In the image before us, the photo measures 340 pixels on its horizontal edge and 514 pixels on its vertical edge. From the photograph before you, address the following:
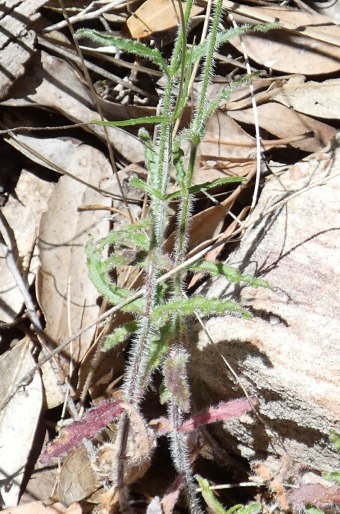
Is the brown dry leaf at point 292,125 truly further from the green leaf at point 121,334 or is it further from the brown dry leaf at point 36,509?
the brown dry leaf at point 36,509

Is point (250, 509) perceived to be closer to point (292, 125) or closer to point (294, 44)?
point (292, 125)

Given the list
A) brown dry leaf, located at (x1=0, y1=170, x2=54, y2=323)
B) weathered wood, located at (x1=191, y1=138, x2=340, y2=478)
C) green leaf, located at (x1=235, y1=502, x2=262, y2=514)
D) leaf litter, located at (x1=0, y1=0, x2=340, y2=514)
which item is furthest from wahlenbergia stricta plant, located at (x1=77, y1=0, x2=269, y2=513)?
brown dry leaf, located at (x1=0, y1=170, x2=54, y2=323)

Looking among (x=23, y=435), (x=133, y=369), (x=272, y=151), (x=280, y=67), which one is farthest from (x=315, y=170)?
(x=23, y=435)

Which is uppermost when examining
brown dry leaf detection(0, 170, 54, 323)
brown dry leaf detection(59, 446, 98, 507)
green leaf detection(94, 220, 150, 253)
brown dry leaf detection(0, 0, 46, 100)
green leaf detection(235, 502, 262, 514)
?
brown dry leaf detection(0, 0, 46, 100)

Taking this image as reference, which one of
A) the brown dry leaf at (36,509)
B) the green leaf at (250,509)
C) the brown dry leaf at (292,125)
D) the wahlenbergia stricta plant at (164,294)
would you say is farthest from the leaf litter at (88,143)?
the green leaf at (250,509)

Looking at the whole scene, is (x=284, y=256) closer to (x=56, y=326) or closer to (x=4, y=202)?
(x=56, y=326)

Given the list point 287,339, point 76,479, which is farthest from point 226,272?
point 76,479

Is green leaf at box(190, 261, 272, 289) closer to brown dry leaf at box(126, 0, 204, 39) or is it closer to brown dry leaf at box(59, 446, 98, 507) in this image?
brown dry leaf at box(59, 446, 98, 507)
